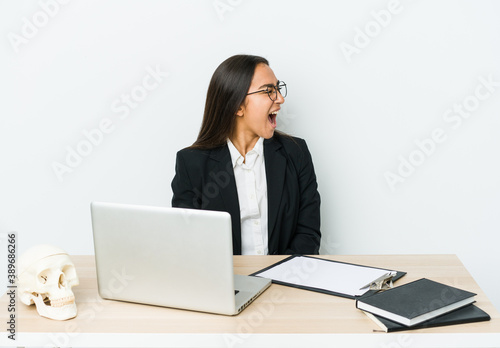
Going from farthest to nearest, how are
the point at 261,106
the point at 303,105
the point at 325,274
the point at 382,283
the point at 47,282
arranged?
the point at 303,105 → the point at 261,106 → the point at 325,274 → the point at 382,283 → the point at 47,282

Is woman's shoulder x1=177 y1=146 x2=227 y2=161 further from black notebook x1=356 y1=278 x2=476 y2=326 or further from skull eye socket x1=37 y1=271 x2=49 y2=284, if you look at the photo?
black notebook x1=356 y1=278 x2=476 y2=326

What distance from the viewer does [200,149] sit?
8.45ft

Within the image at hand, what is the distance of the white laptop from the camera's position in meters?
1.44

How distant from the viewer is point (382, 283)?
66.2 inches

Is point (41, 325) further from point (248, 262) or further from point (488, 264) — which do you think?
point (488, 264)

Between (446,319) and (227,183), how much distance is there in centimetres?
130

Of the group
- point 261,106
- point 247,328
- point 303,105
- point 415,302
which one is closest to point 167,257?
point 247,328

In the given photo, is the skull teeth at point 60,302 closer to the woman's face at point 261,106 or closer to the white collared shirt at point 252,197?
the white collared shirt at point 252,197

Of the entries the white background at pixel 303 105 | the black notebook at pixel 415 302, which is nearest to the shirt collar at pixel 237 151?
the white background at pixel 303 105

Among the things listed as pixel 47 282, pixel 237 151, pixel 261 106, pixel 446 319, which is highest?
pixel 261 106

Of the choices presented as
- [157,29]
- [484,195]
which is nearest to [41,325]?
[157,29]

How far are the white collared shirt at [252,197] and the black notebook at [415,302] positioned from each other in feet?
3.46

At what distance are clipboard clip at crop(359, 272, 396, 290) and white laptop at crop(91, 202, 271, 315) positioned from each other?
1.17ft

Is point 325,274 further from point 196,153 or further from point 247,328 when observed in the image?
point 196,153
